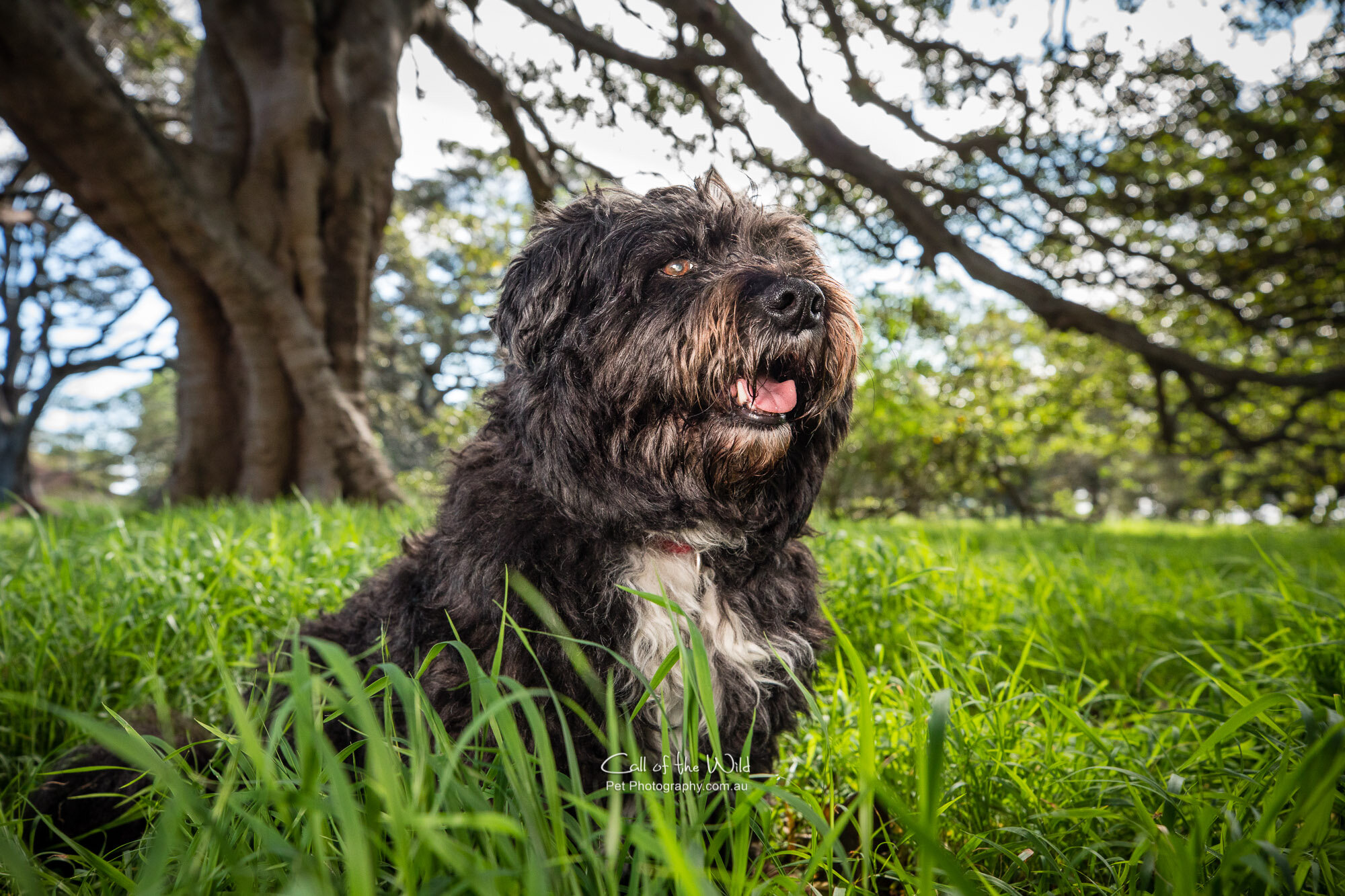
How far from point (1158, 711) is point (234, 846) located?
98.0 inches

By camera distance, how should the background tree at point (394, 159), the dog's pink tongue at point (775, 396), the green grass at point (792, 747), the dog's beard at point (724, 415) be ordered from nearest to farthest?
the green grass at point (792, 747) < the dog's beard at point (724, 415) < the dog's pink tongue at point (775, 396) < the background tree at point (394, 159)

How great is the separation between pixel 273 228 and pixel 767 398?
7.35m

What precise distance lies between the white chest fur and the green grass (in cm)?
21

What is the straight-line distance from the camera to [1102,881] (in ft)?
5.42

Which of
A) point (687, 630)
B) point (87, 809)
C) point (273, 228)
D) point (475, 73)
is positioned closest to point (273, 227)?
point (273, 228)

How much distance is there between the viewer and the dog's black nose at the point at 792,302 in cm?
195

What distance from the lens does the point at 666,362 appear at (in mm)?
1931

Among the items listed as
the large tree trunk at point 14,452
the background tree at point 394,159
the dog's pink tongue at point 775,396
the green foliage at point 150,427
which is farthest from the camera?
the green foliage at point 150,427

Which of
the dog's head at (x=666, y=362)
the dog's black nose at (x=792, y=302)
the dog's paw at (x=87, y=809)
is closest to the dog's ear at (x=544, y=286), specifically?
the dog's head at (x=666, y=362)

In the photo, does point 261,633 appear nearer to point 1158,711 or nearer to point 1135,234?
point 1158,711

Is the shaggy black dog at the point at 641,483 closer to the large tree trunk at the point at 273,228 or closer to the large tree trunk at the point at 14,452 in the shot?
the large tree trunk at the point at 273,228

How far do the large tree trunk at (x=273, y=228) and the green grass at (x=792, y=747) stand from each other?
2209 millimetres

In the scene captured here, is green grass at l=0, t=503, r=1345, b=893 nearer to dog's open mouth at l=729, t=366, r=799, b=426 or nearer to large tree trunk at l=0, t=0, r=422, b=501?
dog's open mouth at l=729, t=366, r=799, b=426

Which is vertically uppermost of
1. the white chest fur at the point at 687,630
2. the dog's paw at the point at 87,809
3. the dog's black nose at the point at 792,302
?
the dog's black nose at the point at 792,302
